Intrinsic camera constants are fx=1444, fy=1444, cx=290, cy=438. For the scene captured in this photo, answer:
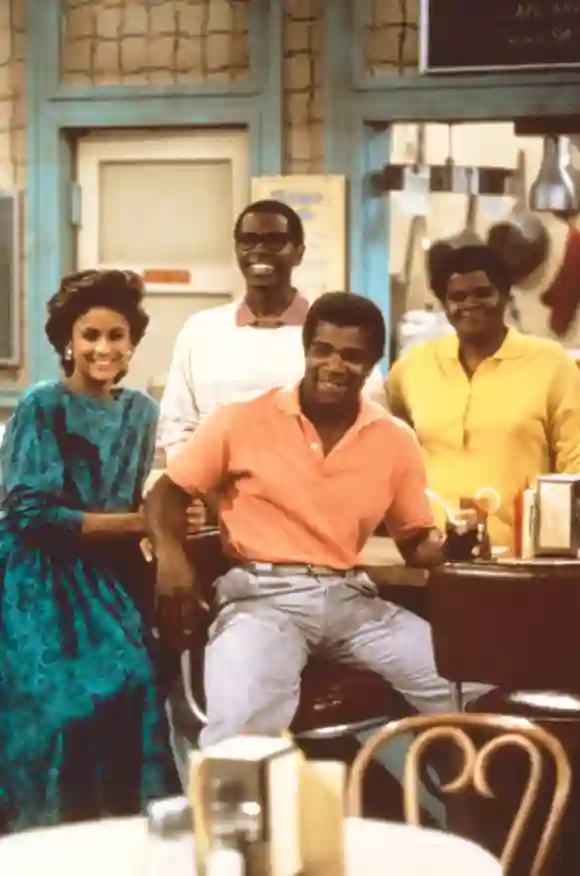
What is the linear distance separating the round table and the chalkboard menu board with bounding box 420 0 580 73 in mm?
2348

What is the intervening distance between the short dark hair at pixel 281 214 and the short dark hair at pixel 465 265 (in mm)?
343

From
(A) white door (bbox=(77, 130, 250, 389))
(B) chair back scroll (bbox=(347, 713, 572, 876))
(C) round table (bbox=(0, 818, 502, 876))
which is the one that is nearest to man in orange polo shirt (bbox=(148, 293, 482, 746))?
(A) white door (bbox=(77, 130, 250, 389))

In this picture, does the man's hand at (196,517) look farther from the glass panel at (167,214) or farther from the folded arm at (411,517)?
the glass panel at (167,214)

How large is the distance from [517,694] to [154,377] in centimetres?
115

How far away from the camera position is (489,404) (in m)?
3.24

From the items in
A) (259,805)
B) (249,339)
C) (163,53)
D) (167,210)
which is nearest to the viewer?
(259,805)

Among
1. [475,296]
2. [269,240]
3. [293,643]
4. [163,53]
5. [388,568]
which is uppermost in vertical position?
[163,53]

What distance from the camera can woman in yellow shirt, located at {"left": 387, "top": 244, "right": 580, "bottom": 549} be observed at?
127 inches

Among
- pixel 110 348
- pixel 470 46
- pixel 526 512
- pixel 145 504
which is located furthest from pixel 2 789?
pixel 470 46

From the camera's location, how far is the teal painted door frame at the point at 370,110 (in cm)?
374

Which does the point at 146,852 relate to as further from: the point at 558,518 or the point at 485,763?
the point at 558,518

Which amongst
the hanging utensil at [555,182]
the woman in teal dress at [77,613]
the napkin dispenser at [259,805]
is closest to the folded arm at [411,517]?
the woman in teal dress at [77,613]

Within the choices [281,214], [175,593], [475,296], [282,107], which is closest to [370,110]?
[282,107]

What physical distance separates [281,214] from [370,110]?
0.51 m
